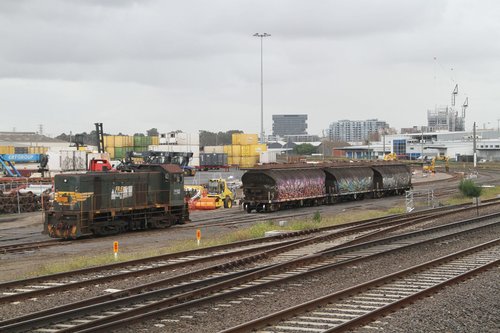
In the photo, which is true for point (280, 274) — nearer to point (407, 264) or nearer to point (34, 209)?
point (407, 264)

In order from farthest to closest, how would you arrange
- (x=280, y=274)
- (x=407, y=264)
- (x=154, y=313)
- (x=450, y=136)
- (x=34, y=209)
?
(x=450, y=136) < (x=34, y=209) < (x=407, y=264) < (x=280, y=274) < (x=154, y=313)

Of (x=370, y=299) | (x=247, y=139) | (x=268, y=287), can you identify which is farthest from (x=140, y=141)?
(x=370, y=299)

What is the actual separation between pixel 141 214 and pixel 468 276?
18751 mm

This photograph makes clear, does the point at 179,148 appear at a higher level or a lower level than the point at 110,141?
lower

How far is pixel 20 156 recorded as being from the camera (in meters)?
66.2

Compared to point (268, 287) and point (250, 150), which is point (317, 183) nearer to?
point (268, 287)

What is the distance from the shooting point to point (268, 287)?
1398 cm

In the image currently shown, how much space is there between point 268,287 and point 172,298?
8.64 ft

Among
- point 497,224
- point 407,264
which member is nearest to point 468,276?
point 407,264

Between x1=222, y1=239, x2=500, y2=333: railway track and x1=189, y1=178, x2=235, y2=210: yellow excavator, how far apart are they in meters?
29.0

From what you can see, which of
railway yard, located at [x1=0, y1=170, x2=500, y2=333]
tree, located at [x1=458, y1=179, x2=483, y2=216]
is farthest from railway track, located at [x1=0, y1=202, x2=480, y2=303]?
tree, located at [x1=458, y1=179, x2=483, y2=216]

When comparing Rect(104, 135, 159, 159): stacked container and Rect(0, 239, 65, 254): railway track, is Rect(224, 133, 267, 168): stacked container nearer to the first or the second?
Rect(104, 135, 159, 159): stacked container

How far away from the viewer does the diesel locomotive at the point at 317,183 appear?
4069cm

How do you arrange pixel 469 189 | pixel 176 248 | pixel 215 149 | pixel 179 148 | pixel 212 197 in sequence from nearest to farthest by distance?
pixel 176 248 < pixel 469 189 < pixel 212 197 < pixel 179 148 < pixel 215 149
